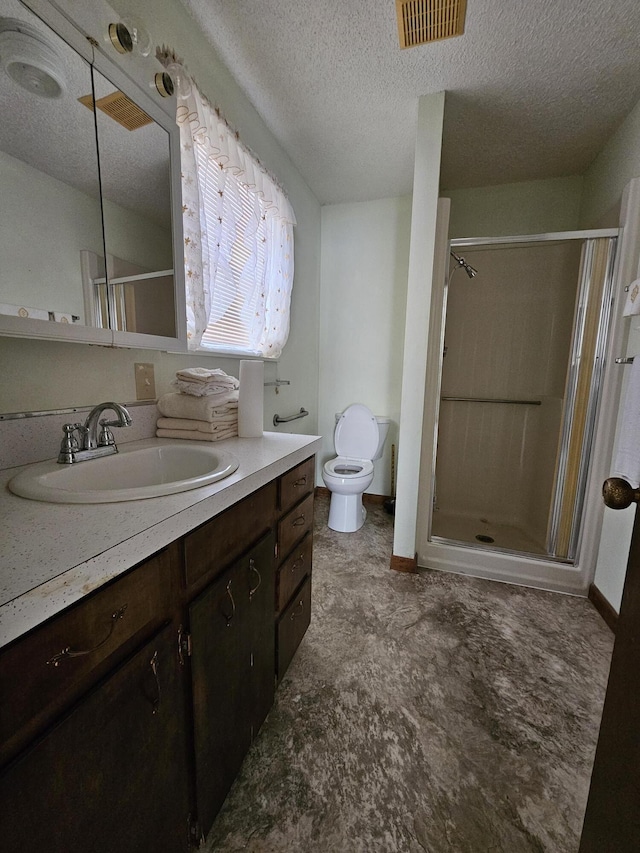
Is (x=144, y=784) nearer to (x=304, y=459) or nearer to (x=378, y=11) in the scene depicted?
(x=304, y=459)

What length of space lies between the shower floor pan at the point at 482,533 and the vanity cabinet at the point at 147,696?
1576mm

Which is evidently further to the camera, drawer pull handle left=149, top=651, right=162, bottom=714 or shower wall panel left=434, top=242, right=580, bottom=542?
shower wall panel left=434, top=242, right=580, bottom=542

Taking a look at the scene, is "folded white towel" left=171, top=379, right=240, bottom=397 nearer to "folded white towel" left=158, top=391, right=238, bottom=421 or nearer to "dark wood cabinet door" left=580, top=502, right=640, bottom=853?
"folded white towel" left=158, top=391, right=238, bottom=421

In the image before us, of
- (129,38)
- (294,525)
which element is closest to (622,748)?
(294,525)

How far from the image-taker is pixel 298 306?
2527 mm

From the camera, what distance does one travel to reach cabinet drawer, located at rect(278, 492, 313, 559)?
1080 mm

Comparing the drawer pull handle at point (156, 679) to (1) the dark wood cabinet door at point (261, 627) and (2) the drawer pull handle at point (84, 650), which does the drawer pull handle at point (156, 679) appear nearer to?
(2) the drawer pull handle at point (84, 650)

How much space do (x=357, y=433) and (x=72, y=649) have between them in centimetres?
244

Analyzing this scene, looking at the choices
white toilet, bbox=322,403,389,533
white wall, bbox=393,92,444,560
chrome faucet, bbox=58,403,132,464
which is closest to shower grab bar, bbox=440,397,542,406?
white toilet, bbox=322,403,389,533

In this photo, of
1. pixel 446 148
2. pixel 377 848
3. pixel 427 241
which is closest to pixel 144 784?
pixel 377 848

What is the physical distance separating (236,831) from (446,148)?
3.19 meters

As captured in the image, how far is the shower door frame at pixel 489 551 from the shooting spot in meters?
1.79

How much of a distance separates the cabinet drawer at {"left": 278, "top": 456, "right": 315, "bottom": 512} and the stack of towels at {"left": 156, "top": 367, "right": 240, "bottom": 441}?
0.30 meters

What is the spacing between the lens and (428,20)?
130cm
